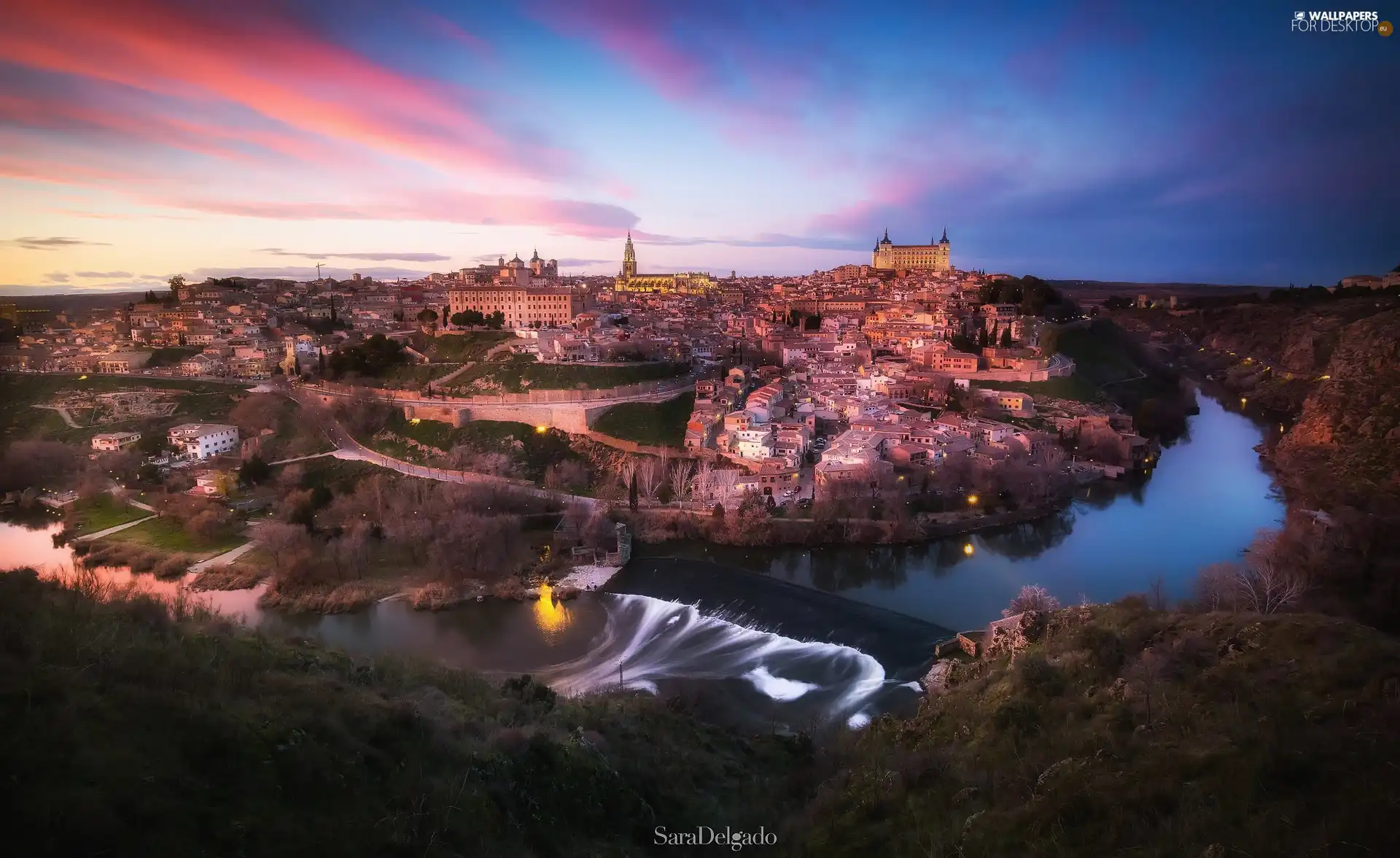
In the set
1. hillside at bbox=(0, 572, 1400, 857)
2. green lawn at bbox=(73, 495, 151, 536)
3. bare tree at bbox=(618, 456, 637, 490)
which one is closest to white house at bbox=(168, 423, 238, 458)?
green lawn at bbox=(73, 495, 151, 536)

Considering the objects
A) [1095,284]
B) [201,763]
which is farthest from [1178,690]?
[1095,284]

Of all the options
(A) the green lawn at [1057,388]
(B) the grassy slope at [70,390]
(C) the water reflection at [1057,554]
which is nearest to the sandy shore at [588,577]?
(C) the water reflection at [1057,554]

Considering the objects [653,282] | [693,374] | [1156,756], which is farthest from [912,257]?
[1156,756]

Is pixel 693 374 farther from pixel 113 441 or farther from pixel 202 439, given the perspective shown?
pixel 113 441

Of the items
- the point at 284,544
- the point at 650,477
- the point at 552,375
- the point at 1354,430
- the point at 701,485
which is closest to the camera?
the point at 284,544

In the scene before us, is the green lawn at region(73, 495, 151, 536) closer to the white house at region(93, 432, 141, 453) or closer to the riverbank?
the white house at region(93, 432, 141, 453)

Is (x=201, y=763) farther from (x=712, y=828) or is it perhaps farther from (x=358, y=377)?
(x=358, y=377)
